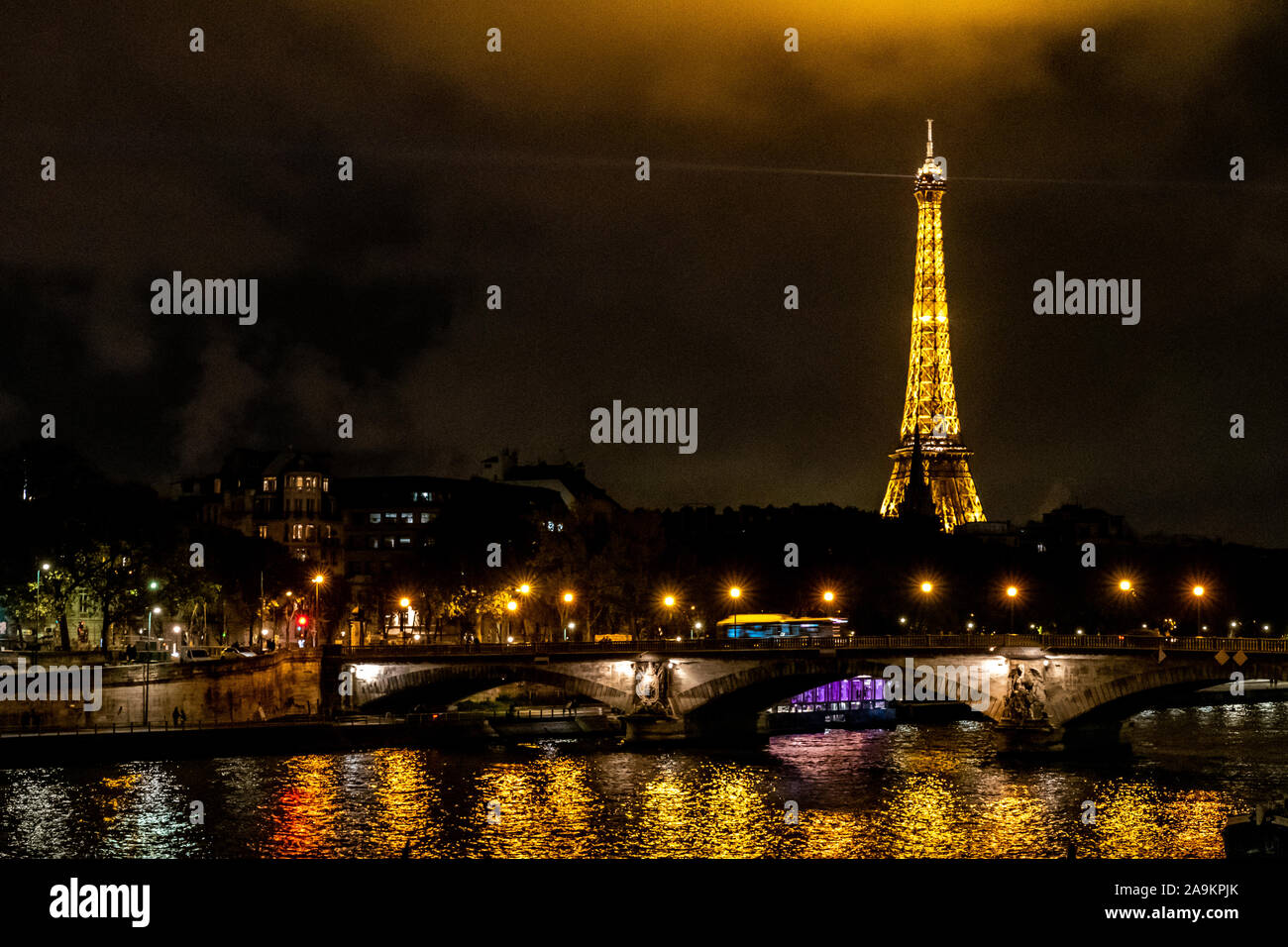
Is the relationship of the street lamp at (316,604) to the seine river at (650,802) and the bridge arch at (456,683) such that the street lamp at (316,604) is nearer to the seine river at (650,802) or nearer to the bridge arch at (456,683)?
the bridge arch at (456,683)

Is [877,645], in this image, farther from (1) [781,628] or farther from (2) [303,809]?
(2) [303,809]

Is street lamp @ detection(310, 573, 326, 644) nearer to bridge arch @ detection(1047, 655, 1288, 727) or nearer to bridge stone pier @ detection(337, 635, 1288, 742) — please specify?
bridge stone pier @ detection(337, 635, 1288, 742)

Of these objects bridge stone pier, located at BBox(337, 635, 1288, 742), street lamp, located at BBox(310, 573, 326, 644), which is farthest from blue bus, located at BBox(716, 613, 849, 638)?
street lamp, located at BBox(310, 573, 326, 644)

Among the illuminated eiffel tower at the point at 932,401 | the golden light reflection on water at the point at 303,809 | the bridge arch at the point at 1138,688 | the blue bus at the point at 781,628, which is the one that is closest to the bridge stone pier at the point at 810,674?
the bridge arch at the point at 1138,688

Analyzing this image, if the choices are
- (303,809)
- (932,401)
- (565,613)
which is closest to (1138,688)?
(303,809)
